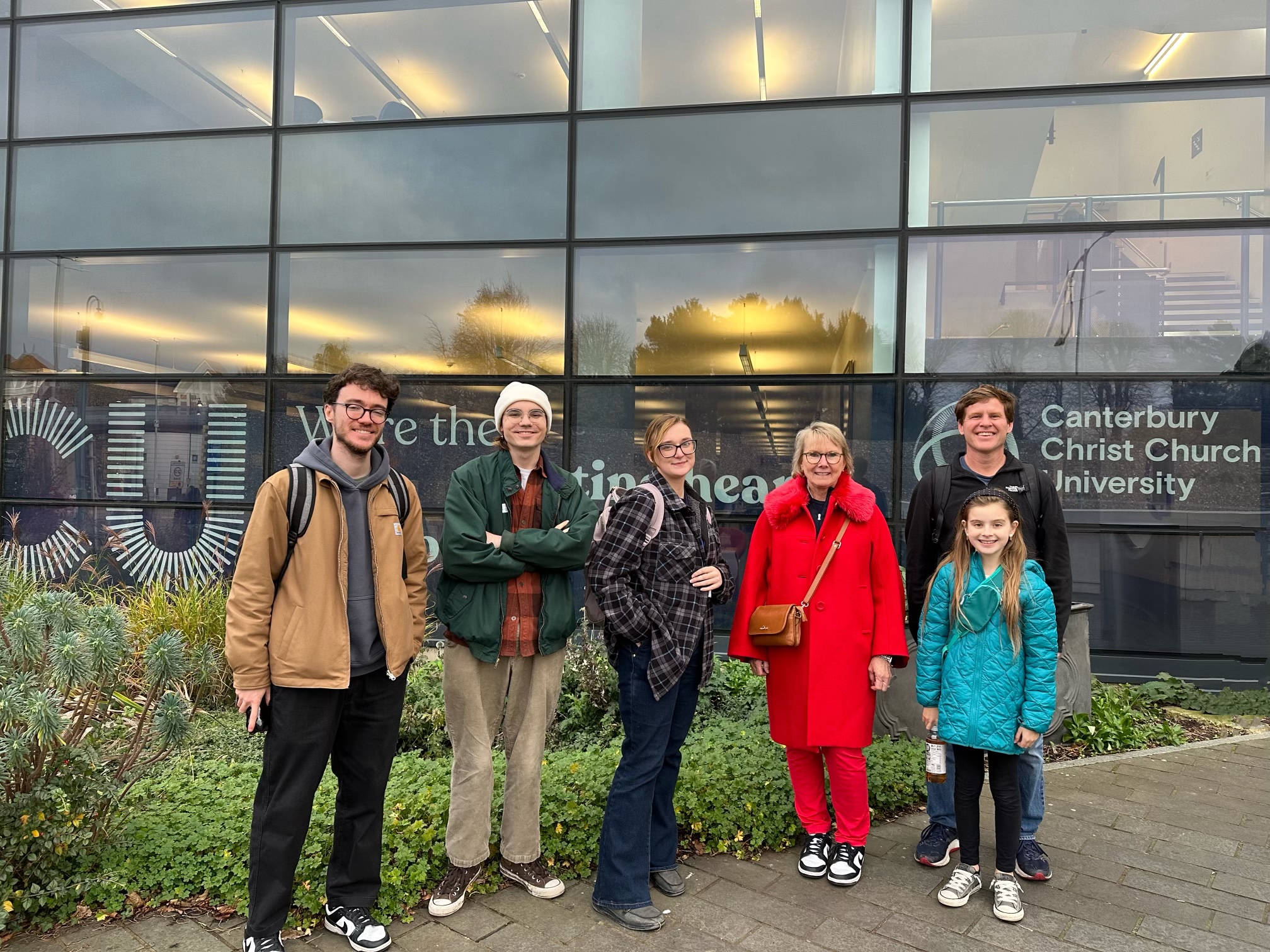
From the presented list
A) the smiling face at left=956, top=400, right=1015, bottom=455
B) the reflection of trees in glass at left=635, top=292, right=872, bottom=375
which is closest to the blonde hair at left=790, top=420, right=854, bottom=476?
the smiling face at left=956, top=400, right=1015, bottom=455

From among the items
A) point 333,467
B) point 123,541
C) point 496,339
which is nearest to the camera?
point 333,467

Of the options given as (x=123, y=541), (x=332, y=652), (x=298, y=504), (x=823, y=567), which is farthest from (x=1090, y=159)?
(x=123, y=541)

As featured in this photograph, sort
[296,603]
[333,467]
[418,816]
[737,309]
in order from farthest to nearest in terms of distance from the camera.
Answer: [737,309] → [418,816] → [333,467] → [296,603]

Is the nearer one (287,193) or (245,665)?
(245,665)

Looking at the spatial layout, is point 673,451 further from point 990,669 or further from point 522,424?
point 990,669

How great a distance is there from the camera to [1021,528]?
11.8 ft

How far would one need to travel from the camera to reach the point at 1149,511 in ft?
23.2

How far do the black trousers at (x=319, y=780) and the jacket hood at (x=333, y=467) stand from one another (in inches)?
26.7

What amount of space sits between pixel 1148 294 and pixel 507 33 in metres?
6.41

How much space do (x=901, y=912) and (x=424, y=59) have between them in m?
8.41

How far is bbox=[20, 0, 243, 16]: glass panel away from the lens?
28.9ft

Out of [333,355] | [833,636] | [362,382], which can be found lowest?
[833,636]

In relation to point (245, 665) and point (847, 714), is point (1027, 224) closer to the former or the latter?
point (847, 714)

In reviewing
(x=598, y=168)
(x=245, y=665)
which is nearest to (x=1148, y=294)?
(x=598, y=168)
